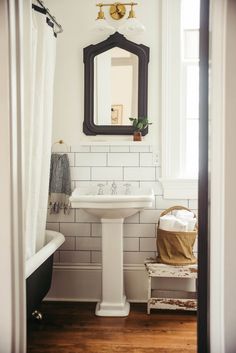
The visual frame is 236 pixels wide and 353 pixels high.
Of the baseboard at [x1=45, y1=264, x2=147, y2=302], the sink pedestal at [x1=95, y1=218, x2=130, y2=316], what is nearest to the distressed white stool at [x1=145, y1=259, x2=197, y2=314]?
the sink pedestal at [x1=95, y1=218, x2=130, y2=316]

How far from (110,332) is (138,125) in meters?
1.62

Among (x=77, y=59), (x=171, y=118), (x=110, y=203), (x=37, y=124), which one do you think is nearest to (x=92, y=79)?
(x=77, y=59)

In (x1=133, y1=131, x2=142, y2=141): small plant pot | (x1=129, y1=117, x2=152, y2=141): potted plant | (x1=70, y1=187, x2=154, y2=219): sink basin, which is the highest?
(x1=129, y1=117, x2=152, y2=141): potted plant

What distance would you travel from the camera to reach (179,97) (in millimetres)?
3369

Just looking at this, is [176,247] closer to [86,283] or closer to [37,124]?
[86,283]

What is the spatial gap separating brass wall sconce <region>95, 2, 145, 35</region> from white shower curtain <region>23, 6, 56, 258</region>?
16.6 inches

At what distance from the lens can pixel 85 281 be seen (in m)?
3.47

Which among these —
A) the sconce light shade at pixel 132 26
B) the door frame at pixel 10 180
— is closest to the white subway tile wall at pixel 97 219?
the sconce light shade at pixel 132 26

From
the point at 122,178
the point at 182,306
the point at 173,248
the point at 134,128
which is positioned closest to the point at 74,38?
the point at 134,128

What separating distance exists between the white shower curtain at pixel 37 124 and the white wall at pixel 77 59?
0.98 ft

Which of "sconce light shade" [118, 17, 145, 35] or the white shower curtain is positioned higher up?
"sconce light shade" [118, 17, 145, 35]

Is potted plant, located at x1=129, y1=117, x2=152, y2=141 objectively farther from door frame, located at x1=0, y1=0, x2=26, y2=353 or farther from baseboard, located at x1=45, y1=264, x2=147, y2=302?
door frame, located at x1=0, y1=0, x2=26, y2=353

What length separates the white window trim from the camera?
3324mm

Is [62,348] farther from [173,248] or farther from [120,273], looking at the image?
[173,248]
